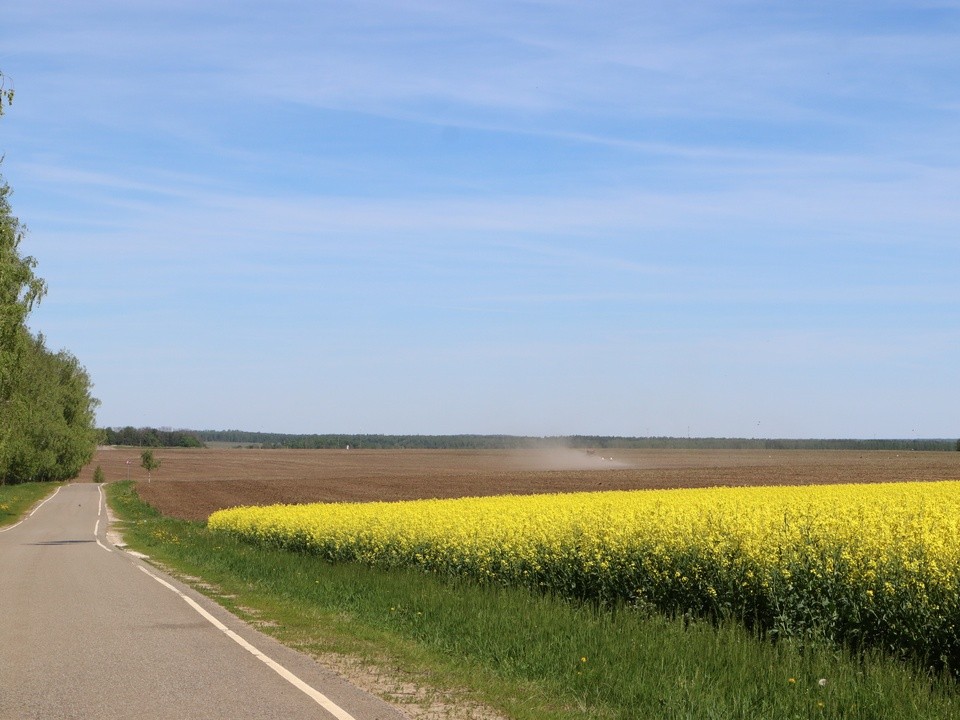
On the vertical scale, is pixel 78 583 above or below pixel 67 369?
below

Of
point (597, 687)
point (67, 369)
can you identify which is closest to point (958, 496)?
point (597, 687)

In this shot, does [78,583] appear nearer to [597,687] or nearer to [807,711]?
[597,687]

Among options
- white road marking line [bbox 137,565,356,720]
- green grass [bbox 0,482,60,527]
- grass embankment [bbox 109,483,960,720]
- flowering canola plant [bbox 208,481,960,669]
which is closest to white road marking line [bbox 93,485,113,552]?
green grass [bbox 0,482,60,527]

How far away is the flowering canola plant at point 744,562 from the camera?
1094 cm

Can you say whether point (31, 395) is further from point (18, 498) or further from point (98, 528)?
point (98, 528)

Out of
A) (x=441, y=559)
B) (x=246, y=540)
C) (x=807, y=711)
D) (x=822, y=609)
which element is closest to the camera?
(x=807, y=711)

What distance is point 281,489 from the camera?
80.4 metres

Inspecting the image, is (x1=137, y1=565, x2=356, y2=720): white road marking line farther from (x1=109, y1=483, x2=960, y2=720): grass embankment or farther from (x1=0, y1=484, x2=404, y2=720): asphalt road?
(x1=109, y1=483, x2=960, y2=720): grass embankment

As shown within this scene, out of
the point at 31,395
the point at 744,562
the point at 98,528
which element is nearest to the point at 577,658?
the point at 744,562

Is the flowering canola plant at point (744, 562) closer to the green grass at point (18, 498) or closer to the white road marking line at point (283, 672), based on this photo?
the white road marking line at point (283, 672)

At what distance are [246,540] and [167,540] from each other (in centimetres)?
449

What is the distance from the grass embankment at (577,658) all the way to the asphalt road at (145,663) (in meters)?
1.01

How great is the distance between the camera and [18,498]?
3034 inches

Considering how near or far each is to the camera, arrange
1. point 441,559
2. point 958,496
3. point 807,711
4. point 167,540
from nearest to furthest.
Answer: point 807,711 < point 441,559 < point 958,496 < point 167,540
